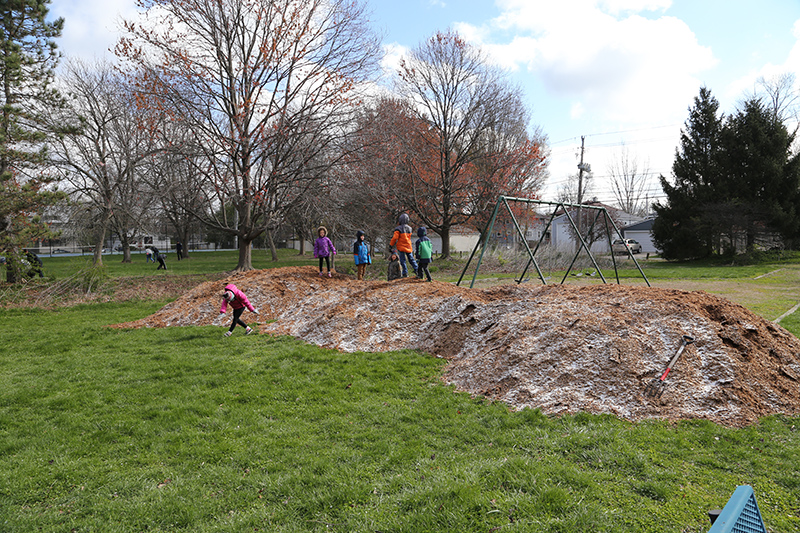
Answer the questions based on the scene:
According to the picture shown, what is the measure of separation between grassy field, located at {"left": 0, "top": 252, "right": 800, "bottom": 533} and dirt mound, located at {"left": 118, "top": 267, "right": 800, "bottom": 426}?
1.09 ft

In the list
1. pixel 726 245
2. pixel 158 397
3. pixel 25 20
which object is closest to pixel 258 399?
pixel 158 397

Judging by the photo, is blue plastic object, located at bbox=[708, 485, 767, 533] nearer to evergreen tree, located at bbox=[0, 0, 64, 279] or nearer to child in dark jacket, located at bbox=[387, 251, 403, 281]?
child in dark jacket, located at bbox=[387, 251, 403, 281]

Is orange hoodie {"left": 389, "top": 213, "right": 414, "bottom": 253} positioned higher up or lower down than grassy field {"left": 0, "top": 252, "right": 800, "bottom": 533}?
higher up

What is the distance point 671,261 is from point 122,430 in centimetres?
3238

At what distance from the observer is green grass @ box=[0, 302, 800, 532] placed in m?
2.94

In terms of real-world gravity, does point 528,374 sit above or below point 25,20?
below

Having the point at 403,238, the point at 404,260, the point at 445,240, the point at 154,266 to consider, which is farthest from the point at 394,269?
the point at 154,266

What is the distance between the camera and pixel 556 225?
1865 inches

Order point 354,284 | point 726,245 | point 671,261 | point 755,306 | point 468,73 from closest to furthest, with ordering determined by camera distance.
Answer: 1. point 755,306
2. point 354,284
3. point 468,73
4. point 726,245
5. point 671,261

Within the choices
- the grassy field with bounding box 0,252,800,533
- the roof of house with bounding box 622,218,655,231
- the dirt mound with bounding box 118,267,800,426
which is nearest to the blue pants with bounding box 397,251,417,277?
the dirt mound with bounding box 118,267,800,426

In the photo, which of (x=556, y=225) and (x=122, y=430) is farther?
(x=556, y=225)

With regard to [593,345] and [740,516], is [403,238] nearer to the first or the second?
[593,345]

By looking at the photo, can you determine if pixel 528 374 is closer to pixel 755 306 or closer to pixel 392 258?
pixel 392 258

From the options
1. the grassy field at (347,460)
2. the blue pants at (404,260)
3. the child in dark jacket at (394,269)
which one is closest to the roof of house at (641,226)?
the blue pants at (404,260)
